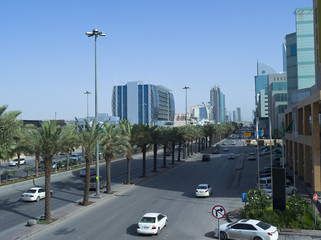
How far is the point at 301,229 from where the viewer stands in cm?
2047

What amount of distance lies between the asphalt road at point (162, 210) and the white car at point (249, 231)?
1.13 meters

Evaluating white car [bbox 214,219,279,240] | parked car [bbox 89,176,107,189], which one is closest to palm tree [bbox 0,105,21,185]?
parked car [bbox 89,176,107,189]

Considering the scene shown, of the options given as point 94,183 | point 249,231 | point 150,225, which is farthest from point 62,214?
point 249,231

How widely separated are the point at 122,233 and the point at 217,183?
21798 millimetres

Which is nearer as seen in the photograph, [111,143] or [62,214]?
[62,214]

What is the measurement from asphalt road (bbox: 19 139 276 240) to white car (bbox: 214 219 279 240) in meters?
1.13

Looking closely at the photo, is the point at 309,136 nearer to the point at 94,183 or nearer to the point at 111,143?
the point at 111,143

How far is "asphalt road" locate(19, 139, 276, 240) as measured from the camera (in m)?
20.4

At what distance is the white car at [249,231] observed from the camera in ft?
59.1

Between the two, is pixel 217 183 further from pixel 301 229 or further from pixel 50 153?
pixel 50 153

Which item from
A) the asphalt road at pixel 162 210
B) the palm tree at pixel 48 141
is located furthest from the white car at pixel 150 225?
the palm tree at pixel 48 141

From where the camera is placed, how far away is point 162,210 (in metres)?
26.4

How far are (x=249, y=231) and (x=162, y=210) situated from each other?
9.32 m

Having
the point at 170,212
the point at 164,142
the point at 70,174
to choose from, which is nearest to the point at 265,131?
the point at 164,142
